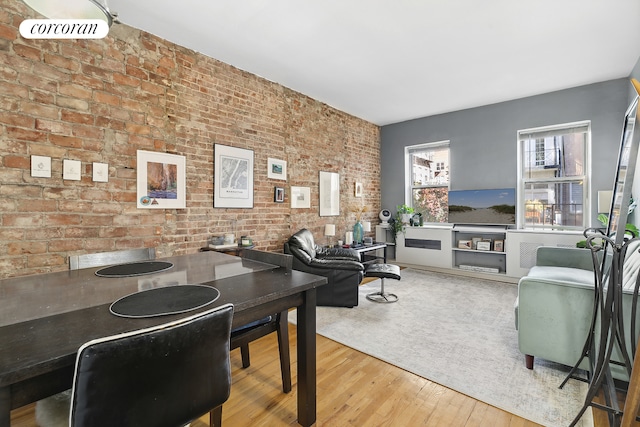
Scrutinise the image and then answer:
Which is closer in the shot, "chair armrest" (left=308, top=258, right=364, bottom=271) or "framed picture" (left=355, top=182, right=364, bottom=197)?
"chair armrest" (left=308, top=258, right=364, bottom=271)

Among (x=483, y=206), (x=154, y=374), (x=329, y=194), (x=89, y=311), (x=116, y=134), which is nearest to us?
(x=154, y=374)

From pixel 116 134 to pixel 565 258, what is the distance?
4.88 meters

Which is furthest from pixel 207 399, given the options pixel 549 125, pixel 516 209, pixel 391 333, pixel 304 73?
pixel 549 125

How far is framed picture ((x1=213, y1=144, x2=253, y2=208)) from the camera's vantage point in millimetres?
3525

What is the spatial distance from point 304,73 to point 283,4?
138 cm

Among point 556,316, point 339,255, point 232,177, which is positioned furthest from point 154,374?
point 339,255

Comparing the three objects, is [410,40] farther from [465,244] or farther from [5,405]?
[5,405]

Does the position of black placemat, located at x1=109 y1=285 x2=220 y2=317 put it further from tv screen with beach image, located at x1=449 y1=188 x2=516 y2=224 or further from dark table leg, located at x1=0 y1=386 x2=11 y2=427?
tv screen with beach image, located at x1=449 y1=188 x2=516 y2=224

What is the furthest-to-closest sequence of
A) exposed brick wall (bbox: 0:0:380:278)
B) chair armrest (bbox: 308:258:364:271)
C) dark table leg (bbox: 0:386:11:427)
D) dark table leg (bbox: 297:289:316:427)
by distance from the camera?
1. chair armrest (bbox: 308:258:364:271)
2. exposed brick wall (bbox: 0:0:380:278)
3. dark table leg (bbox: 297:289:316:427)
4. dark table leg (bbox: 0:386:11:427)

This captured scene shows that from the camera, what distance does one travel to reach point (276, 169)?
4242mm

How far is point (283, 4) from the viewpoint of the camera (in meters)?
2.53

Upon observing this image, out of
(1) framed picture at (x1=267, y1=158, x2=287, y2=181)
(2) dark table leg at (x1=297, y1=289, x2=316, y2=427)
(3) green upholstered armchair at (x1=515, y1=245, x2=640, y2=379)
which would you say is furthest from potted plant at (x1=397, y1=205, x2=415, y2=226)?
(2) dark table leg at (x1=297, y1=289, x2=316, y2=427)

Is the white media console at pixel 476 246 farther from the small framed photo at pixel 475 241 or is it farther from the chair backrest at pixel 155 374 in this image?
the chair backrest at pixel 155 374

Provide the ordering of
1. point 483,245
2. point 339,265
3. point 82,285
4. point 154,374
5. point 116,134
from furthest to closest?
point 483,245, point 339,265, point 116,134, point 82,285, point 154,374
